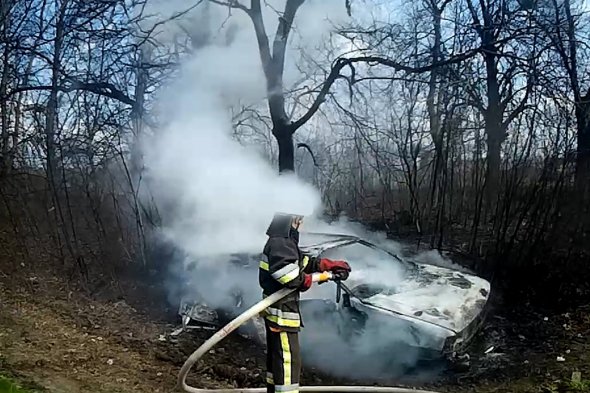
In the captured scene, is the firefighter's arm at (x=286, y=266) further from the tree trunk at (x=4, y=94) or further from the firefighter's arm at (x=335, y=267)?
the tree trunk at (x=4, y=94)

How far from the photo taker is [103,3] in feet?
29.3

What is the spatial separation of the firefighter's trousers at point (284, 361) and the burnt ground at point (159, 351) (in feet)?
5.13

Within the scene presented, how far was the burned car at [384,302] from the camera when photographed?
5.80m

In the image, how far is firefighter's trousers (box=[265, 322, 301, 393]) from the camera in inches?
174

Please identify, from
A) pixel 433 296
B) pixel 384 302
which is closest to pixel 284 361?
pixel 384 302

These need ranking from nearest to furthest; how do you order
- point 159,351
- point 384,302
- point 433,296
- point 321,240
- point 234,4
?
point 384,302, point 433,296, point 159,351, point 321,240, point 234,4

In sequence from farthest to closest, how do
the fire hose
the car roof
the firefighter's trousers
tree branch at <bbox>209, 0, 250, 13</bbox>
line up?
tree branch at <bbox>209, 0, 250, 13</bbox> → the car roof → the firefighter's trousers → the fire hose

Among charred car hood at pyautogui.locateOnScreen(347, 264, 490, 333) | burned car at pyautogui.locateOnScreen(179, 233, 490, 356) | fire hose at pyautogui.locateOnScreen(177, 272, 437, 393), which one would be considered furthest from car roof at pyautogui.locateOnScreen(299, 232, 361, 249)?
fire hose at pyautogui.locateOnScreen(177, 272, 437, 393)

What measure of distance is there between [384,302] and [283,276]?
2.17 m

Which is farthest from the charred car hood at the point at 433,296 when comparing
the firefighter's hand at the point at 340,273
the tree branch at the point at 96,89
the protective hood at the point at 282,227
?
the tree branch at the point at 96,89

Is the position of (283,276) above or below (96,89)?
below

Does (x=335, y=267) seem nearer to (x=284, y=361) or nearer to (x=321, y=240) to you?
(x=284, y=361)

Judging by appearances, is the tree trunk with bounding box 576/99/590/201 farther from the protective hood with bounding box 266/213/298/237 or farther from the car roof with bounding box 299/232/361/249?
the protective hood with bounding box 266/213/298/237

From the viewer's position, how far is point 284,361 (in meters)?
4.42
